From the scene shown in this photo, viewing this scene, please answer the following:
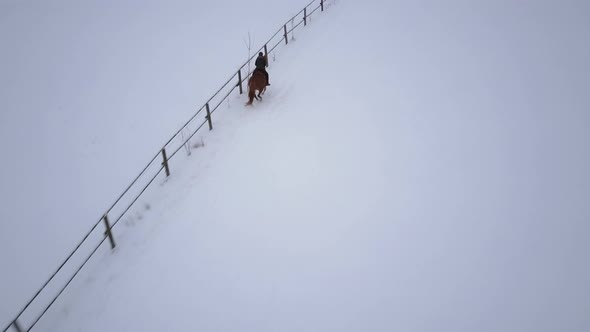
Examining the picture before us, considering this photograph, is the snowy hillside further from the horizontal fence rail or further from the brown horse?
the brown horse

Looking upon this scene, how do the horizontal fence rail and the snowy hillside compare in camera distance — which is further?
the horizontal fence rail

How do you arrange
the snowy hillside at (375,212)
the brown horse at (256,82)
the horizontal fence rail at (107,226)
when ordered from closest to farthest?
the snowy hillside at (375,212), the horizontal fence rail at (107,226), the brown horse at (256,82)

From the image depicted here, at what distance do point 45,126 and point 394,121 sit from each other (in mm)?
11076

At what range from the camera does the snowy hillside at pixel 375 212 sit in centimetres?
554

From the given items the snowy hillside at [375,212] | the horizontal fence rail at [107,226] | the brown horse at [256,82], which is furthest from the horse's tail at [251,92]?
the horizontal fence rail at [107,226]

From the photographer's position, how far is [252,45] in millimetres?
15586

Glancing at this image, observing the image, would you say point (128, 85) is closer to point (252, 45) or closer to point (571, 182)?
point (252, 45)

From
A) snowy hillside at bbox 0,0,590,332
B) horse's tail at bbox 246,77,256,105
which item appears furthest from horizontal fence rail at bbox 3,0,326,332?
horse's tail at bbox 246,77,256,105

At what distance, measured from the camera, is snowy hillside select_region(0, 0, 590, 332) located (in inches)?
218

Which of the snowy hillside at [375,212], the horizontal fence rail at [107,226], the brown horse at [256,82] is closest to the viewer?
the snowy hillside at [375,212]

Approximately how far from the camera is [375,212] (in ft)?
22.5

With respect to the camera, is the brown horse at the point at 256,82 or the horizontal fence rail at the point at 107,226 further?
the brown horse at the point at 256,82

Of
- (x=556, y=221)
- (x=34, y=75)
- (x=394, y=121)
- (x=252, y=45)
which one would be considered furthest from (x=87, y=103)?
(x=556, y=221)

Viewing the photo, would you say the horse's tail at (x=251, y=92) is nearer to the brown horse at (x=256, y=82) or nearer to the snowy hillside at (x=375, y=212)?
the brown horse at (x=256, y=82)
